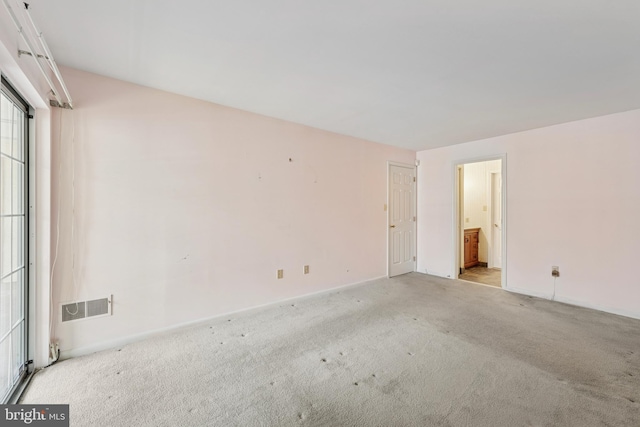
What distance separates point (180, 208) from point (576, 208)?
4.79m

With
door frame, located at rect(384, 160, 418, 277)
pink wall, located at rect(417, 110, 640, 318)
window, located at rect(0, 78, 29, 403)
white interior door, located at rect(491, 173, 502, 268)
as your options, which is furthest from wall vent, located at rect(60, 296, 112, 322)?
white interior door, located at rect(491, 173, 502, 268)

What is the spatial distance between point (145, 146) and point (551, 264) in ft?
16.9

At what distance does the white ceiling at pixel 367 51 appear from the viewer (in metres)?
1.56

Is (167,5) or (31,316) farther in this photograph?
(31,316)

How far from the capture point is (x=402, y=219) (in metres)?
5.04

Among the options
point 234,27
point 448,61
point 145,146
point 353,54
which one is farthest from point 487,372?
point 145,146

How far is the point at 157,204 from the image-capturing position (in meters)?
2.62

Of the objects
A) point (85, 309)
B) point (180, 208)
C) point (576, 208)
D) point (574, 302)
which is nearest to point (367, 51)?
point (180, 208)

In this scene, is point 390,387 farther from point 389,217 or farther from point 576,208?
point 576,208

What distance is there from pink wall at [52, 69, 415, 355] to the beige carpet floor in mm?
350

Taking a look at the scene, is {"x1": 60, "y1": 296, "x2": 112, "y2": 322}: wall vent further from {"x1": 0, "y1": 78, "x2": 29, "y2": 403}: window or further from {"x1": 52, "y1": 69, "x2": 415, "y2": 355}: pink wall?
{"x1": 0, "y1": 78, "x2": 29, "y2": 403}: window

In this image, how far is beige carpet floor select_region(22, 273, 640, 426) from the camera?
165 centimetres

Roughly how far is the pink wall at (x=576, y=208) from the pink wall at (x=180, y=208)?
2.69 m

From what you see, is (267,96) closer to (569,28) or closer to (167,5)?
(167,5)
